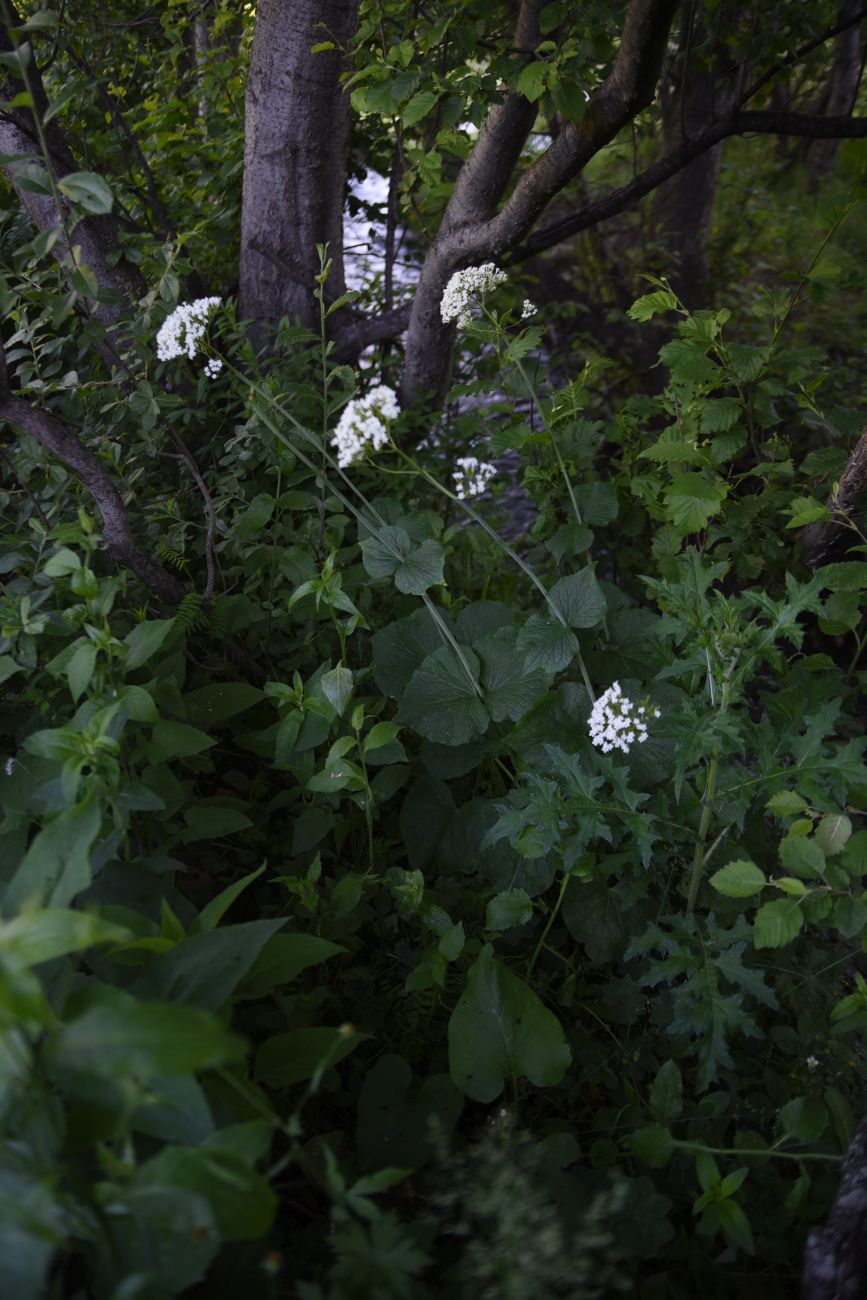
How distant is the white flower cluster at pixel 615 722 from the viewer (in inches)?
61.5

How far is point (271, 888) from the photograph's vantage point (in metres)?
1.89

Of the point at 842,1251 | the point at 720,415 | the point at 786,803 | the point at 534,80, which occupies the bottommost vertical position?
the point at 842,1251

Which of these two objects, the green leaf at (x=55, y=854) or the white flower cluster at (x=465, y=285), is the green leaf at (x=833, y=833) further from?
the white flower cluster at (x=465, y=285)

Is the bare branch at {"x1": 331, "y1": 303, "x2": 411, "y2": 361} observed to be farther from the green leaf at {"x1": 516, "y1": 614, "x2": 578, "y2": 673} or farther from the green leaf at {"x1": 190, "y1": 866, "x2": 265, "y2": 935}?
the green leaf at {"x1": 190, "y1": 866, "x2": 265, "y2": 935}

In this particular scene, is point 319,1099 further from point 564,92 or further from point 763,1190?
point 564,92

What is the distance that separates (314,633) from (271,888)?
1.87 ft

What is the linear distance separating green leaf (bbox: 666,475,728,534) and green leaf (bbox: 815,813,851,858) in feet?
2.54

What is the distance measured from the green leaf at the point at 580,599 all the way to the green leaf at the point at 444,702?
208 millimetres

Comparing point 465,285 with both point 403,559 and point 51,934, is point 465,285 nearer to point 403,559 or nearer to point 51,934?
point 403,559

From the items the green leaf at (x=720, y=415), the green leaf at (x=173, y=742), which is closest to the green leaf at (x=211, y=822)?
the green leaf at (x=173, y=742)

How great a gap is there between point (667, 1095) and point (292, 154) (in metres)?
2.70

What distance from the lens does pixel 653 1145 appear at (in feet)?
4.27

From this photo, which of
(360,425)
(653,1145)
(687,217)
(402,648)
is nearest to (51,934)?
(653,1145)

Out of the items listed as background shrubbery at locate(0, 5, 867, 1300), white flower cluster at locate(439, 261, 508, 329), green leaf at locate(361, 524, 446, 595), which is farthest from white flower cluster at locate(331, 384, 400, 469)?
white flower cluster at locate(439, 261, 508, 329)
